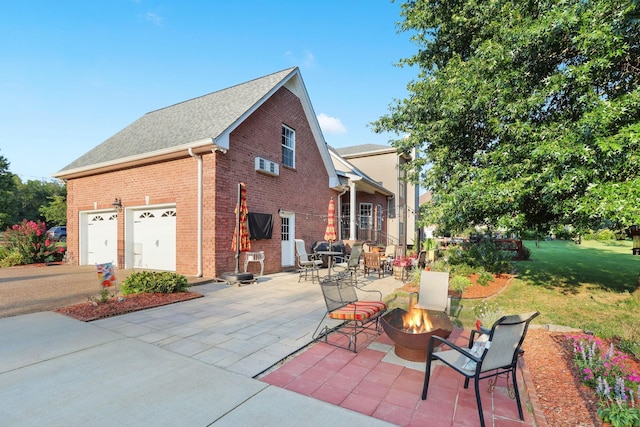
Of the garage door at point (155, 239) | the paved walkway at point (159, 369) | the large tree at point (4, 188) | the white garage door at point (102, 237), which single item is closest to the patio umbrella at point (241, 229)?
the garage door at point (155, 239)

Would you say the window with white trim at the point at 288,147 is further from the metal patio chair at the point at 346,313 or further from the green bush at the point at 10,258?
the green bush at the point at 10,258

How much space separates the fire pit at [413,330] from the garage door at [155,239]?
27.6 feet

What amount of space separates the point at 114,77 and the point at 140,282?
8.21 meters

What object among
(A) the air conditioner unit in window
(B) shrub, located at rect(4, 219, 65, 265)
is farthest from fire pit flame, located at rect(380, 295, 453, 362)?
(B) shrub, located at rect(4, 219, 65, 265)

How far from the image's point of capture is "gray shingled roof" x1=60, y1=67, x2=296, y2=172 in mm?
10039

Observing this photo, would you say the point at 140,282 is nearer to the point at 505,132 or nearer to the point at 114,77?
the point at 114,77

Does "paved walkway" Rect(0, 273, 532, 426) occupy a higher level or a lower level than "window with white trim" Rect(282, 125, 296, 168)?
lower

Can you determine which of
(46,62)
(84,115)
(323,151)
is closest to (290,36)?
(323,151)

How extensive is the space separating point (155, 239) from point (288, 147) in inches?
251

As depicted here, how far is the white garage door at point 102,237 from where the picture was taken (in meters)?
12.0

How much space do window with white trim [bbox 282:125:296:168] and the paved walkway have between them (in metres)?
7.92

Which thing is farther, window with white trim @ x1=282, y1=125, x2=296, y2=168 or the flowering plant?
window with white trim @ x1=282, y1=125, x2=296, y2=168

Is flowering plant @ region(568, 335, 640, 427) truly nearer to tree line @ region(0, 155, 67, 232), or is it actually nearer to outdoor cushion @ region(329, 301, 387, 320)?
outdoor cushion @ region(329, 301, 387, 320)

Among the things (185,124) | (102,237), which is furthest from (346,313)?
(102,237)
